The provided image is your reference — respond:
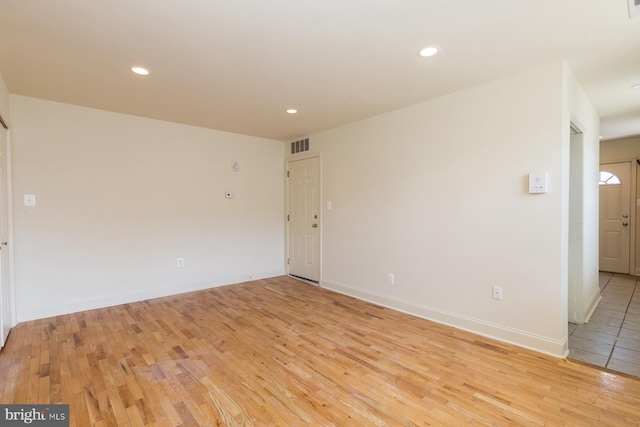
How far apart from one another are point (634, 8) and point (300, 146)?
12.9 ft

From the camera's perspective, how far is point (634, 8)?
179 cm

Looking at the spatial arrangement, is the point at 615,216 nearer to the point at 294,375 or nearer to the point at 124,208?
the point at 294,375

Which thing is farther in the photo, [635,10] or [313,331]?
[313,331]

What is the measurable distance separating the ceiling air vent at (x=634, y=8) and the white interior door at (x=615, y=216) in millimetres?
4890

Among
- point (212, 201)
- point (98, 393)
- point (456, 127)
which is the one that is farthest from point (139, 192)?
point (456, 127)

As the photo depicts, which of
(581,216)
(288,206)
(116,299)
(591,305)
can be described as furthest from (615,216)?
(116,299)

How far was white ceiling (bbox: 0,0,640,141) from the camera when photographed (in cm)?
180

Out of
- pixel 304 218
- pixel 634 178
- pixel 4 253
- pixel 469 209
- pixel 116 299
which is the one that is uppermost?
pixel 634 178

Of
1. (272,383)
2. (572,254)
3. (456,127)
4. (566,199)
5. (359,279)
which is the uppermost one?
(456,127)

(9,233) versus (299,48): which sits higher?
(299,48)

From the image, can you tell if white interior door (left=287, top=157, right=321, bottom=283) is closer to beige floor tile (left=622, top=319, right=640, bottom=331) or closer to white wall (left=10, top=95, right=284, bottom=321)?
white wall (left=10, top=95, right=284, bottom=321)

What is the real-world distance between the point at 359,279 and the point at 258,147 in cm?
276

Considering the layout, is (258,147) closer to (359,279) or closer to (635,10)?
(359,279)

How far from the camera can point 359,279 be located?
4121mm
